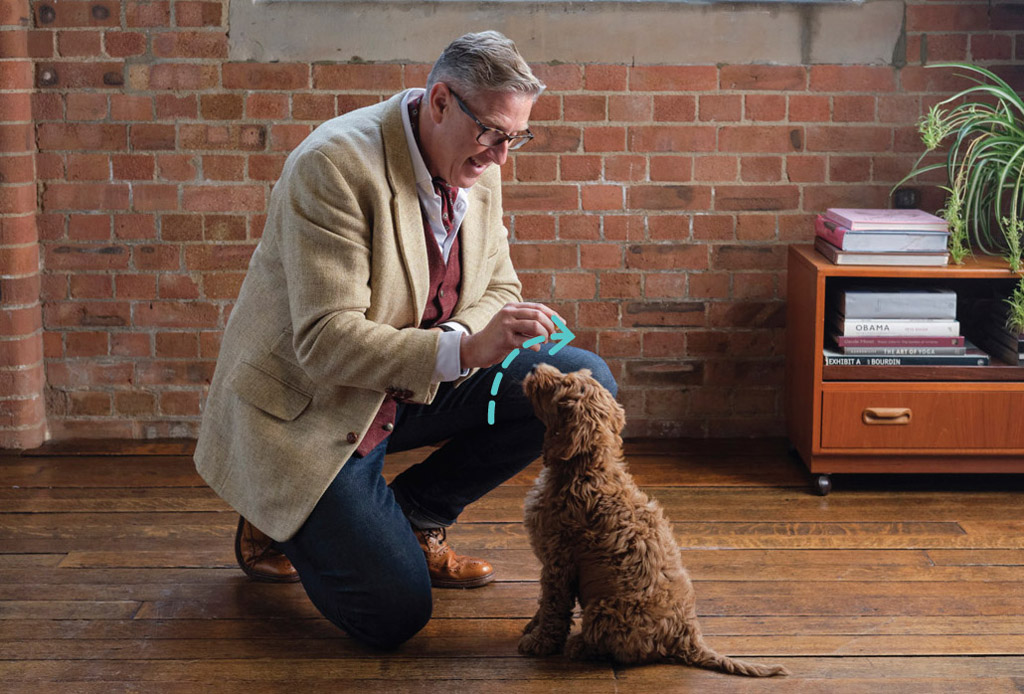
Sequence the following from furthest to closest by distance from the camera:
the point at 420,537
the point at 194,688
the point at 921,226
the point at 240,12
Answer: the point at 240,12
the point at 921,226
the point at 420,537
the point at 194,688

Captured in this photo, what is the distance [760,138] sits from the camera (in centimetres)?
320

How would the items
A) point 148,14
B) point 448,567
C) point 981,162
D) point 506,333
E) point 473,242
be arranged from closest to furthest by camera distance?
1. point 506,333
2. point 473,242
3. point 448,567
4. point 981,162
5. point 148,14

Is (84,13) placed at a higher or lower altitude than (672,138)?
higher

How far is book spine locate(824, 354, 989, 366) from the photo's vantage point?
286 centimetres

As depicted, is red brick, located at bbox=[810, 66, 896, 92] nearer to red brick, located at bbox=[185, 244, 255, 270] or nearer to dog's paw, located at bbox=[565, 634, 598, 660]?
red brick, located at bbox=[185, 244, 255, 270]

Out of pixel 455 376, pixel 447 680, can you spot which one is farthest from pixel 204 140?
pixel 447 680

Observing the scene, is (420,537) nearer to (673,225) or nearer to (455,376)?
(455,376)

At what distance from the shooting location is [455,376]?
1.97 metres

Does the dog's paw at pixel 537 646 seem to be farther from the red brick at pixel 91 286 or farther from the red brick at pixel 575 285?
the red brick at pixel 91 286

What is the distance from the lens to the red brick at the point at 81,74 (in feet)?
10.3

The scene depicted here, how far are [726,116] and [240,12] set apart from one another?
1398 millimetres

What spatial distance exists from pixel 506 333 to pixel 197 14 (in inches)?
69.1

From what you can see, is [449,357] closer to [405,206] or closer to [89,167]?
[405,206]

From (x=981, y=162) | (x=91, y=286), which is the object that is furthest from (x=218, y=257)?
(x=981, y=162)
